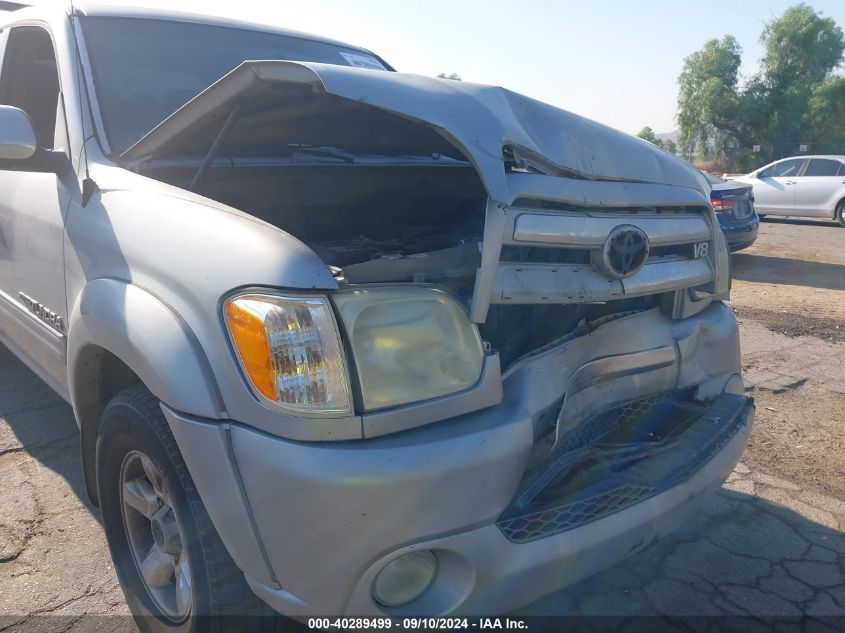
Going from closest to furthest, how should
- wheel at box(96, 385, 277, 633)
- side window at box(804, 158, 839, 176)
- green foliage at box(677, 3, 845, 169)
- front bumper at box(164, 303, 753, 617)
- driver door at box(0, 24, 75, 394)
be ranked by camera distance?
front bumper at box(164, 303, 753, 617)
wheel at box(96, 385, 277, 633)
driver door at box(0, 24, 75, 394)
side window at box(804, 158, 839, 176)
green foliage at box(677, 3, 845, 169)

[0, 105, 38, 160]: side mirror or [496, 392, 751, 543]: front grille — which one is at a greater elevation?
[0, 105, 38, 160]: side mirror

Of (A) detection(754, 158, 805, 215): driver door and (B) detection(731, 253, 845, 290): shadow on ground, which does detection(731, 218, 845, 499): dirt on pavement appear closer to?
(B) detection(731, 253, 845, 290): shadow on ground

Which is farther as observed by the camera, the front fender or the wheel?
the wheel

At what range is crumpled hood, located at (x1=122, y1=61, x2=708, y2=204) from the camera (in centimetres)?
178

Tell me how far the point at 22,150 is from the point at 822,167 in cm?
1564

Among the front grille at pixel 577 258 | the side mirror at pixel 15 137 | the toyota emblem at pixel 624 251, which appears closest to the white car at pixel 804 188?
the front grille at pixel 577 258

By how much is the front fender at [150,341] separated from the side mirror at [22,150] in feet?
1.91

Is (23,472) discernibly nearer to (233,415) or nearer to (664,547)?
(233,415)

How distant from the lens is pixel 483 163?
5.80 feet

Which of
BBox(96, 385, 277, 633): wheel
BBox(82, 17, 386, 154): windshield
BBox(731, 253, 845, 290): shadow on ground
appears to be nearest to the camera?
BBox(96, 385, 277, 633): wheel

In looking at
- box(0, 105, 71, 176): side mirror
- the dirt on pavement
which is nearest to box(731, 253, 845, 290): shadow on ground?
the dirt on pavement

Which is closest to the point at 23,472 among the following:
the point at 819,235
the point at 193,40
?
the point at 193,40

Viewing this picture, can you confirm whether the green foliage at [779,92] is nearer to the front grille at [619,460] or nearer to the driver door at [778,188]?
the driver door at [778,188]

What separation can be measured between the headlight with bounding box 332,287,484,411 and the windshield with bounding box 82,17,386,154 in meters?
1.40
